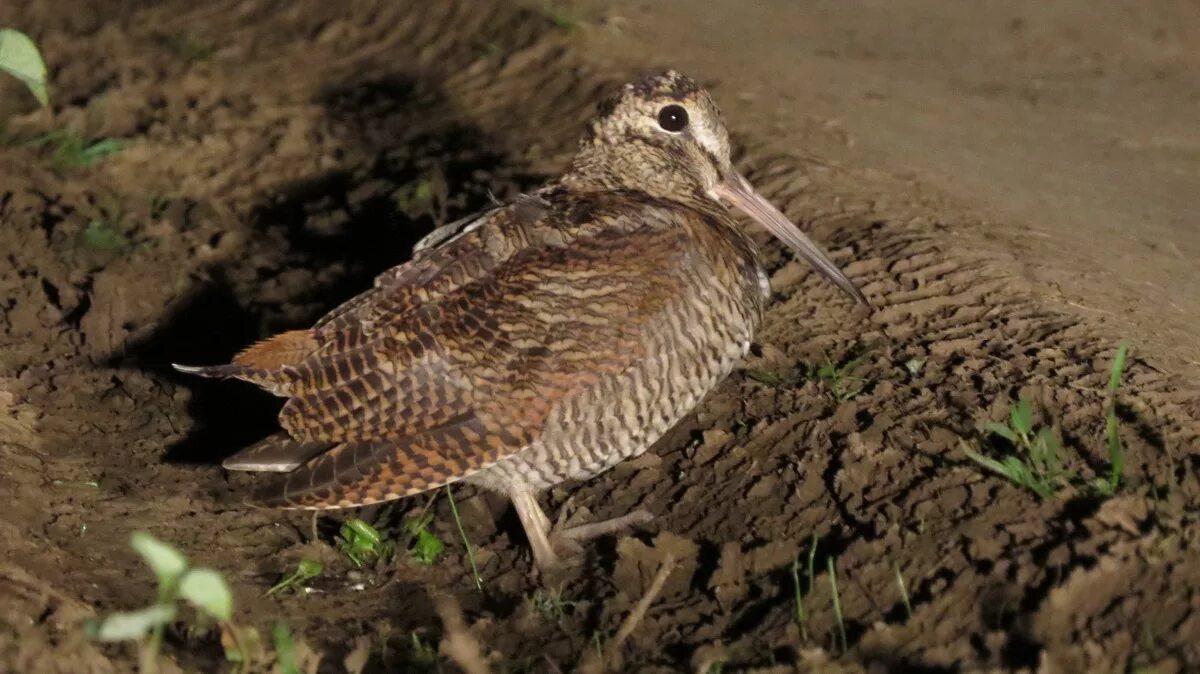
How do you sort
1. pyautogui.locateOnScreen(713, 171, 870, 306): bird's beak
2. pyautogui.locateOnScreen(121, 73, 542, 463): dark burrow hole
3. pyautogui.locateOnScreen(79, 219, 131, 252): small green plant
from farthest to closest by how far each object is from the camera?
pyautogui.locateOnScreen(79, 219, 131, 252): small green plant, pyautogui.locateOnScreen(121, 73, 542, 463): dark burrow hole, pyautogui.locateOnScreen(713, 171, 870, 306): bird's beak

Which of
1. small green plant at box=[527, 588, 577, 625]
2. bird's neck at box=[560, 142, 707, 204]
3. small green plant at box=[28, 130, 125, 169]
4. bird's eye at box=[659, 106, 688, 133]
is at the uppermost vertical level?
bird's eye at box=[659, 106, 688, 133]

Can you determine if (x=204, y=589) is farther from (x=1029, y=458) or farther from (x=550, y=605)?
(x=1029, y=458)

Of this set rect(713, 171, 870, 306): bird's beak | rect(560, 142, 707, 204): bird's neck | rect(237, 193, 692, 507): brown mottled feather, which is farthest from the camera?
rect(713, 171, 870, 306): bird's beak

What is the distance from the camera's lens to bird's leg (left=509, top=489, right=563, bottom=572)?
4.45 m

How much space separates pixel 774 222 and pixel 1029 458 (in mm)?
1457

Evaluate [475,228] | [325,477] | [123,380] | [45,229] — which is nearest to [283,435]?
[325,477]

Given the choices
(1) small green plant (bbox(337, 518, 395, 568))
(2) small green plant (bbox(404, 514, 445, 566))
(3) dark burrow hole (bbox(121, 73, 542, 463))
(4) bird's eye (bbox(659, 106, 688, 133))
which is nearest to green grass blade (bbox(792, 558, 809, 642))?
(2) small green plant (bbox(404, 514, 445, 566))

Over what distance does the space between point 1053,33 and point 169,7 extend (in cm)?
532

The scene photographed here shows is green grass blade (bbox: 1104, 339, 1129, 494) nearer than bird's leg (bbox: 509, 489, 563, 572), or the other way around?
green grass blade (bbox: 1104, 339, 1129, 494)

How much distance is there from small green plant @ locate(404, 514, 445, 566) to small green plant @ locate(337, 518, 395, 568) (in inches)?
3.2

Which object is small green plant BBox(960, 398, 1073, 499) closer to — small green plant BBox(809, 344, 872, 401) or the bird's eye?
small green plant BBox(809, 344, 872, 401)

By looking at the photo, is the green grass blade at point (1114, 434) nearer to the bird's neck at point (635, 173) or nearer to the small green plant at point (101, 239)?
the bird's neck at point (635, 173)

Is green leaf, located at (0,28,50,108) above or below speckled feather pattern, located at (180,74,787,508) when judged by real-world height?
above

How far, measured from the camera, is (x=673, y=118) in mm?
4855
